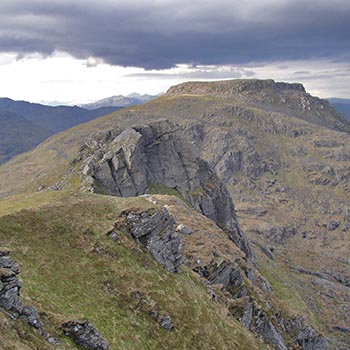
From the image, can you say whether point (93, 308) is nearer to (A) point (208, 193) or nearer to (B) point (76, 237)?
(B) point (76, 237)

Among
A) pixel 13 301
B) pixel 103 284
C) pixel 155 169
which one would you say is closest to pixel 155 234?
pixel 103 284

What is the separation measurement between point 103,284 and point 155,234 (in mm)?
15063

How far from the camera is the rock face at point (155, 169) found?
4875 inches

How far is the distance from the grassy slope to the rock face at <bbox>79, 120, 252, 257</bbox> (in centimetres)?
6034

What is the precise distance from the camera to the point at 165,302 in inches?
1890

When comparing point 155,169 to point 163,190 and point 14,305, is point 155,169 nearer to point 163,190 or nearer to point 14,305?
point 163,190

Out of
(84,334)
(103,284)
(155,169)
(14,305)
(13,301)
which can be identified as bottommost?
(155,169)

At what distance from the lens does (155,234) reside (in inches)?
2299

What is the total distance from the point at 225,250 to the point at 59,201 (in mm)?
41759

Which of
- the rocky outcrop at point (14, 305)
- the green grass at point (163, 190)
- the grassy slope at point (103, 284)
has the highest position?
the rocky outcrop at point (14, 305)

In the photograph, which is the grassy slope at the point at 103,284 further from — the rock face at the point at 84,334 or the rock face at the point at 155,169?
the rock face at the point at 155,169

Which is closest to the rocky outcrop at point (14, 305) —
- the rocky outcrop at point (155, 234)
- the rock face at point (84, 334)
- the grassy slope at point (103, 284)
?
the grassy slope at point (103, 284)

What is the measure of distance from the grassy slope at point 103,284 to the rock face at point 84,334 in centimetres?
89

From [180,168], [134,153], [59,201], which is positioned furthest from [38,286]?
[180,168]
